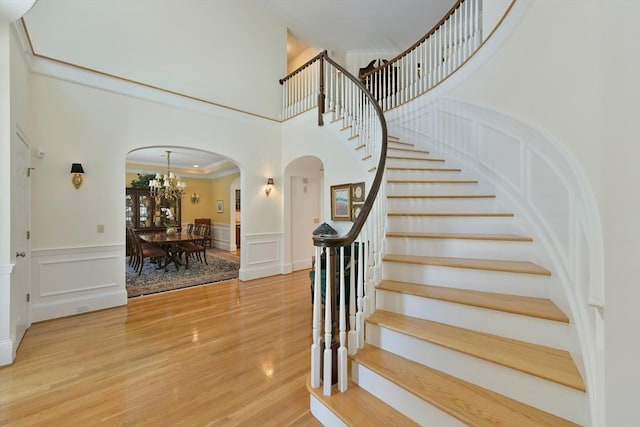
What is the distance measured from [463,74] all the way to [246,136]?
3.72 meters

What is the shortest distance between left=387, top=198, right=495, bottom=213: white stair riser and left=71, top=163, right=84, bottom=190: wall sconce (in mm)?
3909

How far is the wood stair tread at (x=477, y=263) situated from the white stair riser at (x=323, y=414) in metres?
1.10

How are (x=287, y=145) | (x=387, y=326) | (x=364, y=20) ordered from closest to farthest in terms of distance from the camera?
(x=387, y=326) < (x=287, y=145) < (x=364, y=20)

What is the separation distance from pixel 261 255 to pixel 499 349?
444 cm

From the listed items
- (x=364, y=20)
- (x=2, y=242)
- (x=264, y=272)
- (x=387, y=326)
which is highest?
(x=364, y=20)

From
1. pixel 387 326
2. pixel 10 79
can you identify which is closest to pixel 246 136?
pixel 10 79

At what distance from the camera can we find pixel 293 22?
603 centimetres

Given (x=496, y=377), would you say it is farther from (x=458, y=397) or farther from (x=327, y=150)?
(x=327, y=150)

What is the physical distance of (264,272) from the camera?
5316 mm

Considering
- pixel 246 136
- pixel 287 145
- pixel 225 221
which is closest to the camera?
pixel 246 136

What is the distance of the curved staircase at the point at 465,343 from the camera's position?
1213 mm

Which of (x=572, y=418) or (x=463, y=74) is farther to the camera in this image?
(x=463, y=74)

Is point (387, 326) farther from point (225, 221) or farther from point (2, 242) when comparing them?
point (225, 221)

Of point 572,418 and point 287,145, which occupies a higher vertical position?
point 287,145
